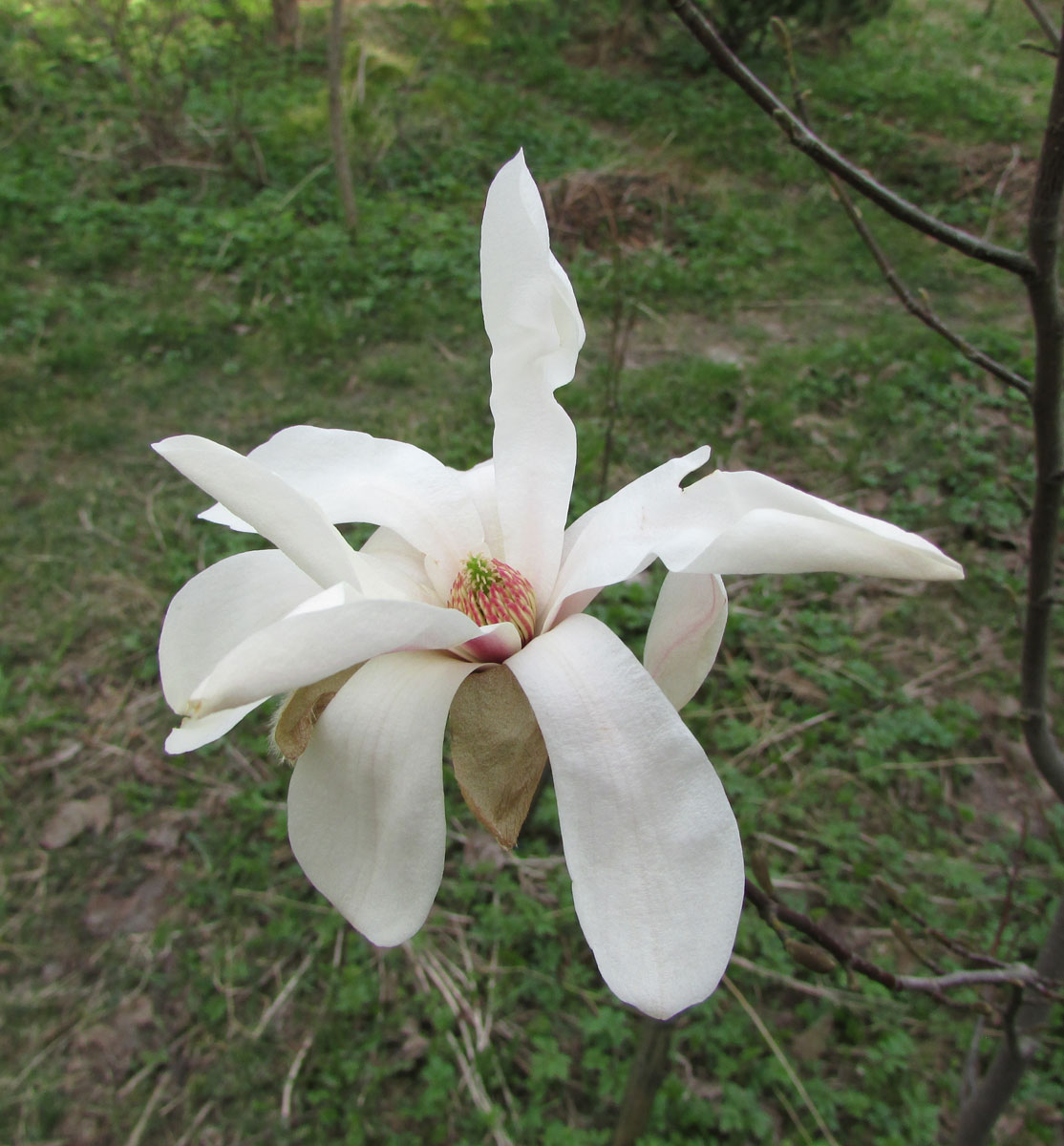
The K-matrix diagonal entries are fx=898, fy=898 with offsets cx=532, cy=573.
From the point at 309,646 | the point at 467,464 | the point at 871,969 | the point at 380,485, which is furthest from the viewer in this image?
the point at 467,464

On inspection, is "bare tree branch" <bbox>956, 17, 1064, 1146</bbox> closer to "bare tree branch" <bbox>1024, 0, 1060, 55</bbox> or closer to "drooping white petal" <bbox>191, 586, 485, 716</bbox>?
"bare tree branch" <bbox>1024, 0, 1060, 55</bbox>

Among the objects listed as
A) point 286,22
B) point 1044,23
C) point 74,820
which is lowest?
point 74,820

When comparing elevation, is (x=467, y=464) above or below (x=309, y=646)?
below

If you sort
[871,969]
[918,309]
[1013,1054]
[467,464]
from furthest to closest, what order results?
[467,464] → [1013,1054] → [918,309] → [871,969]

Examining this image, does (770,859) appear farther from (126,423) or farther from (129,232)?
(129,232)

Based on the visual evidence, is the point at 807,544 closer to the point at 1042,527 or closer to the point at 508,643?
the point at 508,643

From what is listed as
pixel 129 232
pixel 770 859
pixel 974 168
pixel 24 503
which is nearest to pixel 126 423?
pixel 24 503

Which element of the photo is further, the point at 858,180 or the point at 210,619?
the point at 858,180

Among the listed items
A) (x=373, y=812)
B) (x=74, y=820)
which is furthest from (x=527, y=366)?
(x=74, y=820)

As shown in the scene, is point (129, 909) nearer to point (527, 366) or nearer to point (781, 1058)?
point (781, 1058)
